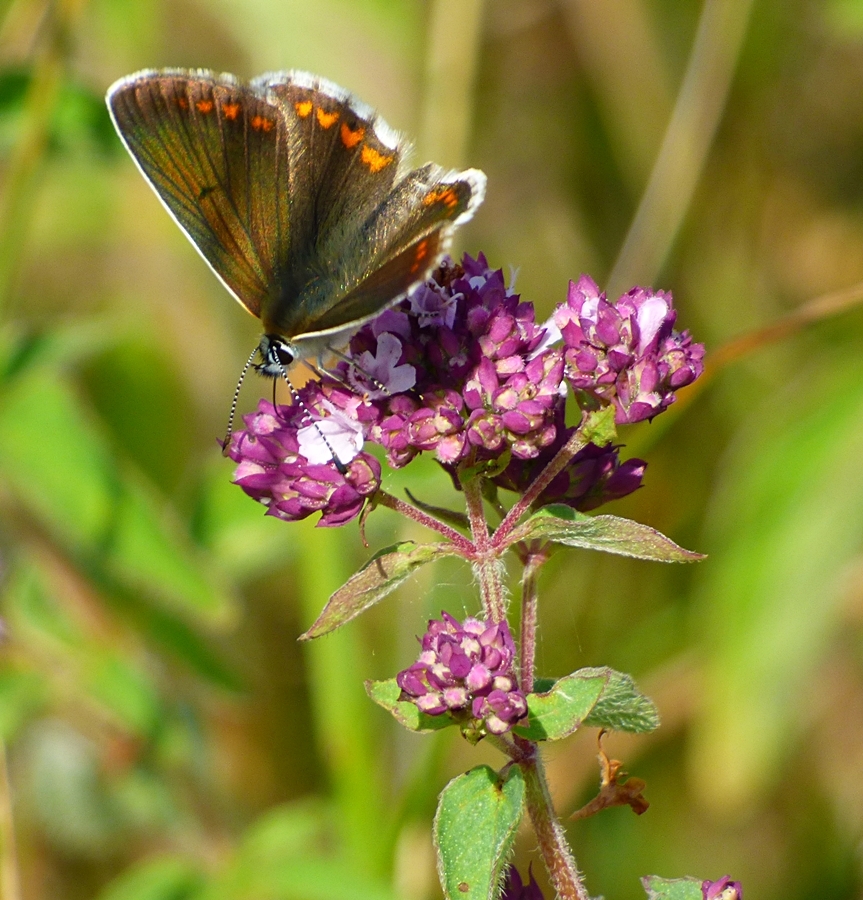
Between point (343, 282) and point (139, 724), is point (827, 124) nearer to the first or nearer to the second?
point (343, 282)

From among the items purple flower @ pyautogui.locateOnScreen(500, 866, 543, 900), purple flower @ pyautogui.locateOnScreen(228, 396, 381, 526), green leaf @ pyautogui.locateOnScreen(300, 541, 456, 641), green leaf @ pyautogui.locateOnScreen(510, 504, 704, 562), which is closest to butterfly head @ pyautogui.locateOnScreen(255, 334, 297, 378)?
purple flower @ pyautogui.locateOnScreen(228, 396, 381, 526)

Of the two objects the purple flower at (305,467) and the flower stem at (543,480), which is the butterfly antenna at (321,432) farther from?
the flower stem at (543,480)

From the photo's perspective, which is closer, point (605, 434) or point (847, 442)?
point (605, 434)

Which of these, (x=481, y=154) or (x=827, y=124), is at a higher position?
(x=481, y=154)

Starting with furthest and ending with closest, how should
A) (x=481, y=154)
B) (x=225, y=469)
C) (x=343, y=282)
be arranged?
(x=481, y=154) → (x=225, y=469) → (x=343, y=282)

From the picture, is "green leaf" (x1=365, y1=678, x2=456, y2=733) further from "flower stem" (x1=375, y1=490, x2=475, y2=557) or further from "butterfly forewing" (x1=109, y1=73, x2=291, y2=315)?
"butterfly forewing" (x1=109, y1=73, x2=291, y2=315)

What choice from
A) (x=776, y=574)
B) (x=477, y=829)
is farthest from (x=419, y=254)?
(x=776, y=574)

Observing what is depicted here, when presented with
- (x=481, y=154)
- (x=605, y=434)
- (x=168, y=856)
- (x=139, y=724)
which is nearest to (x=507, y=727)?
(x=605, y=434)
